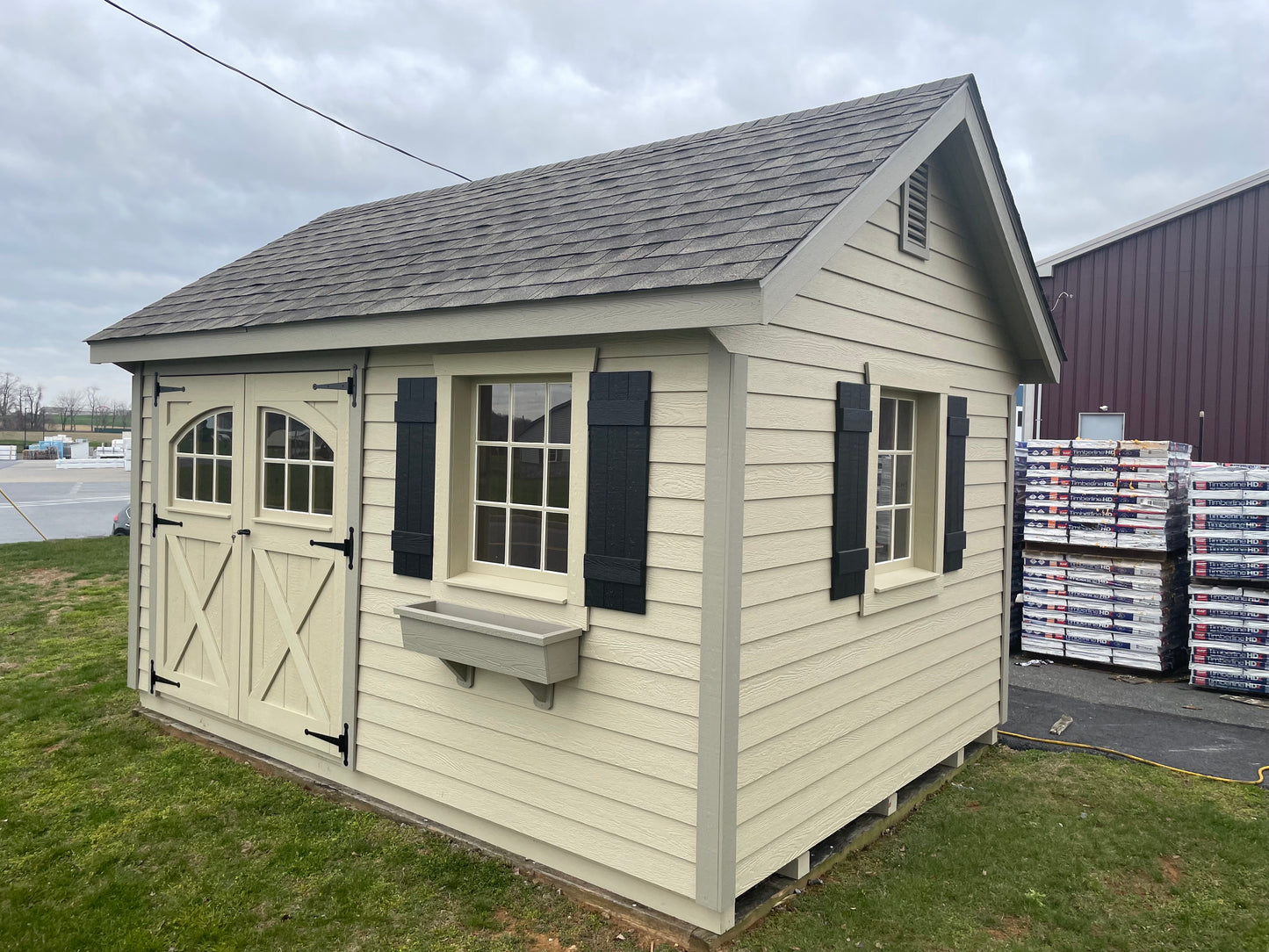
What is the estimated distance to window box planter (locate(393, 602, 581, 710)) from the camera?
11.2 feet

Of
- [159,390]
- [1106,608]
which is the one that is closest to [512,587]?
[159,390]

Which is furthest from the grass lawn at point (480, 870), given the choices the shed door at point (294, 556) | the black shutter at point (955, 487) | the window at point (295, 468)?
the window at point (295, 468)

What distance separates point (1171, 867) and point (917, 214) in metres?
3.57

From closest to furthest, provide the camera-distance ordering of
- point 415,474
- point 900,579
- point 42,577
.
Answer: point 415,474 < point 900,579 < point 42,577

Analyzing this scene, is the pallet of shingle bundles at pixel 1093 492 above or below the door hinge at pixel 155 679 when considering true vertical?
above

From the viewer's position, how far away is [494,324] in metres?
3.64

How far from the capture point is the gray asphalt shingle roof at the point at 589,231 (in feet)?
11.0

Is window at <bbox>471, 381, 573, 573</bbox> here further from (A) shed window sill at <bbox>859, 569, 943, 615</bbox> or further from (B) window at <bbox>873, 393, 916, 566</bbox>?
(B) window at <bbox>873, 393, 916, 566</bbox>

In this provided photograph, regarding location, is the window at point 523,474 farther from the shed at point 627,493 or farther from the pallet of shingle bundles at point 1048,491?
the pallet of shingle bundles at point 1048,491

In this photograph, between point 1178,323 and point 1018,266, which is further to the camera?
point 1178,323

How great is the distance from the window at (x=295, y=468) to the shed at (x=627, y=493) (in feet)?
0.07

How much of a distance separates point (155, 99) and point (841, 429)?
16.0 metres

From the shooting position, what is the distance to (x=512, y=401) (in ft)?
13.0

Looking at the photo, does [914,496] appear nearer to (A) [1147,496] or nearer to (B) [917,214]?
(B) [917,214]
